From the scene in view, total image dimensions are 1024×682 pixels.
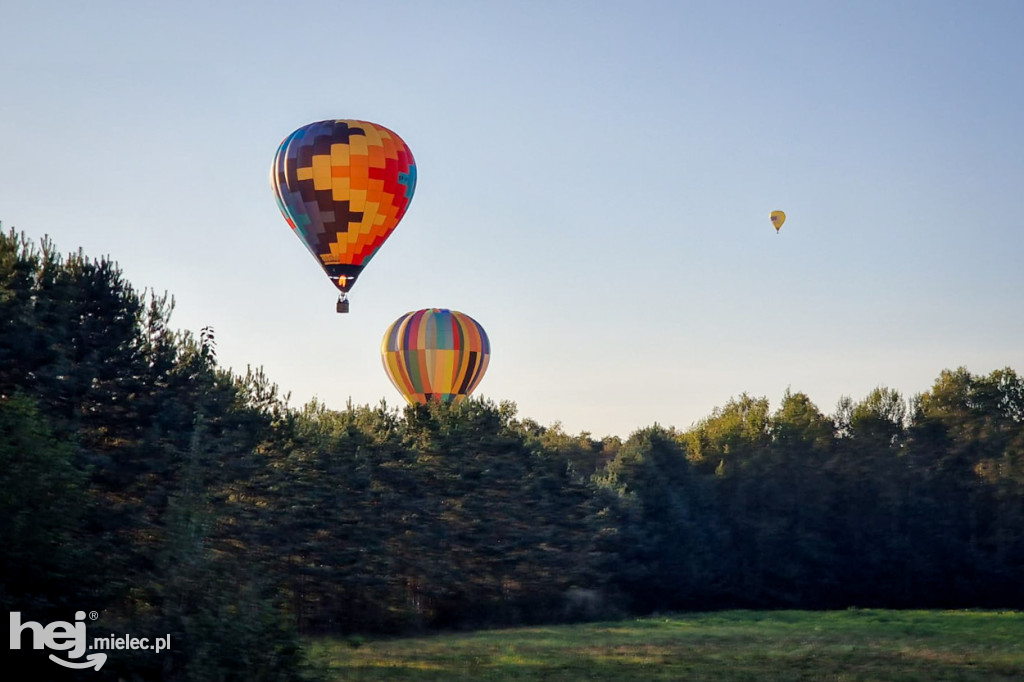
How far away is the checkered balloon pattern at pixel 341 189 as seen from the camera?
141ft

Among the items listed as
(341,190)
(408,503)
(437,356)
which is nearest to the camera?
(341,190)

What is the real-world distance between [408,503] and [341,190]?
1409cm

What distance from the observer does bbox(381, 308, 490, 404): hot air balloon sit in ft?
201

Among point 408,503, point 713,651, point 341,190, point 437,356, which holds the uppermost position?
point 341,190

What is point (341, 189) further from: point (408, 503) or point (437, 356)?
point (437, 356)

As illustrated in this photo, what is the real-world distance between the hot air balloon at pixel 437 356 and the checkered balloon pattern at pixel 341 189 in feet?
57.0

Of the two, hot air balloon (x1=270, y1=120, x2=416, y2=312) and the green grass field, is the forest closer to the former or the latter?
the green grass field

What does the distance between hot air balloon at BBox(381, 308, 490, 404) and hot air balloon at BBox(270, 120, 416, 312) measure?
17.4m

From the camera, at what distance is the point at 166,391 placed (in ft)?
119

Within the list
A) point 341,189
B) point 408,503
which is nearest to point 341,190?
point 341,189

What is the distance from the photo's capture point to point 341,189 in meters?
42.8

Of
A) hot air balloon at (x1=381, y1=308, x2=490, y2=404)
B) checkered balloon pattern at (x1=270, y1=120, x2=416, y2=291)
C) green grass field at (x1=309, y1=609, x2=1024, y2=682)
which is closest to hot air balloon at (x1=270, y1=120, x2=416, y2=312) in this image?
checkered balloon pattern at (x1=270, y1=120, x2=416, y2=291)

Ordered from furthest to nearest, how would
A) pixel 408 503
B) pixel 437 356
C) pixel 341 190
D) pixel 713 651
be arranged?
pixel 437 356, pixel 408 503, pixel 341 190, pixel 713 651

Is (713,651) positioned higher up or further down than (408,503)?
further down
